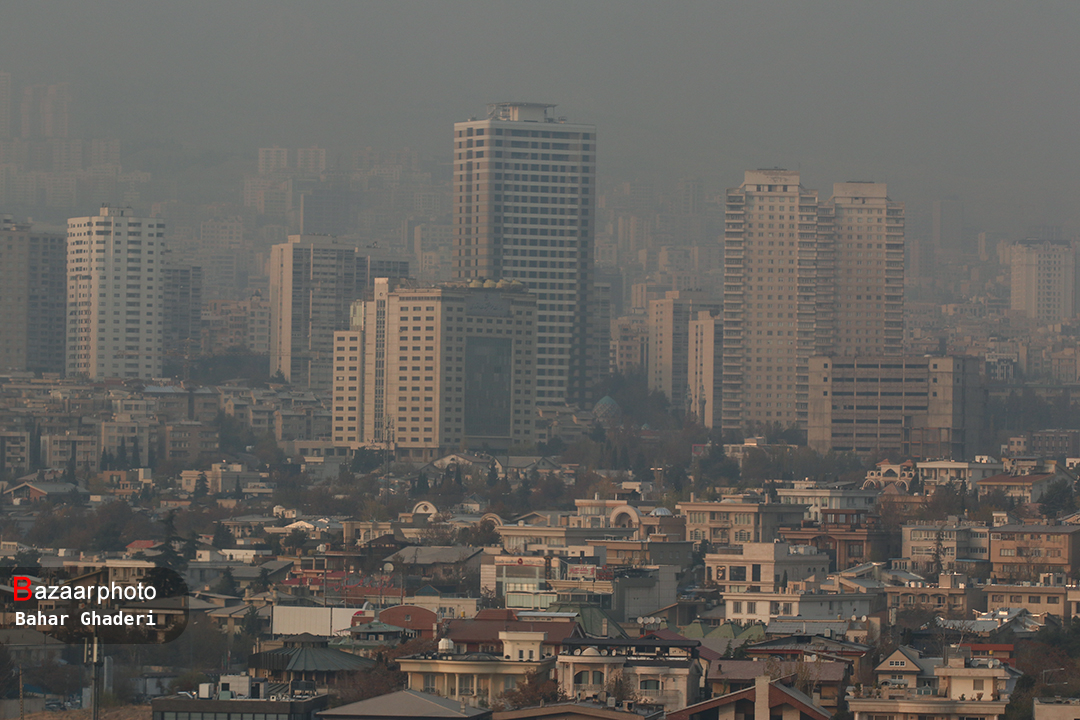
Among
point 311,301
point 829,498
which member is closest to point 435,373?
point 311,301

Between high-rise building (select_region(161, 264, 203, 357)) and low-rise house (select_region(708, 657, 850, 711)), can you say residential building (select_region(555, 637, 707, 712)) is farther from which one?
high-rise building (select_region(161, 264, 203, 357))

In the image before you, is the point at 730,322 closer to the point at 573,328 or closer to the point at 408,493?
the point at 573,328

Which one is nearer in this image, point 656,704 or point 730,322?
point 656,704

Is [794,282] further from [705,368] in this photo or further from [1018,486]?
[1018,486]

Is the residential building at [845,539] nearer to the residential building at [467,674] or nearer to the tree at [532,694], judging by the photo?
the residential building at [467,674]

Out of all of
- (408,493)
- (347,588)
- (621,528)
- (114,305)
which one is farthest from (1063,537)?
(114,305)

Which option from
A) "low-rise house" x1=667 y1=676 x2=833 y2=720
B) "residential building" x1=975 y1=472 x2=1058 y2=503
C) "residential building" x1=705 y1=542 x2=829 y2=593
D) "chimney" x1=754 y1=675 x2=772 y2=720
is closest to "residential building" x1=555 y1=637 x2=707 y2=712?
"low-rise house" x1=667 y1=676 x2=833 y2=720
